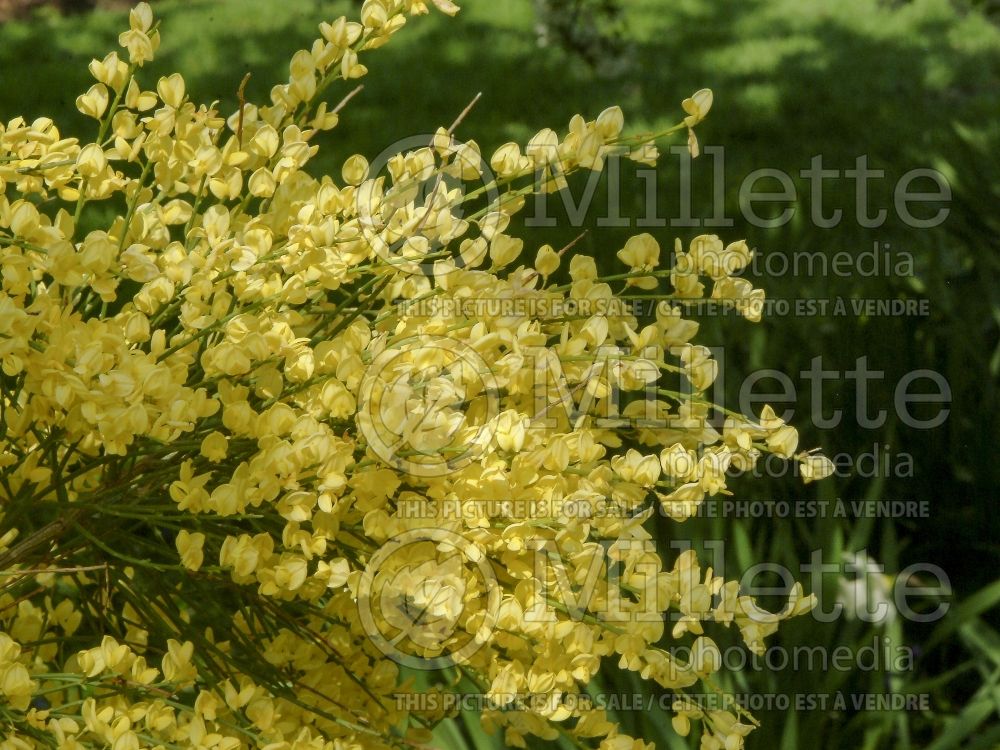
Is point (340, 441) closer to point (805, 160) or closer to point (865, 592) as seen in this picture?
point (865, 592)

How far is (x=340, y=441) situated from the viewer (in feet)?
3.62

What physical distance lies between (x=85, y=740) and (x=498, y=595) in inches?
16.7

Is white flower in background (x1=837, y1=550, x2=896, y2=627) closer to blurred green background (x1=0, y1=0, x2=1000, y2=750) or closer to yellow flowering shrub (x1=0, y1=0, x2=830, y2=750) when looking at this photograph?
blurred green background (x1=0, y1=0, x2=1000, y2=750)

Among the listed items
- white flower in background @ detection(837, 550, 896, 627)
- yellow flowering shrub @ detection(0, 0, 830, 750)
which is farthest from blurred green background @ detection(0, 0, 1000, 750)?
yellow flowering shrub @ detection(0, 0, 830, 750)

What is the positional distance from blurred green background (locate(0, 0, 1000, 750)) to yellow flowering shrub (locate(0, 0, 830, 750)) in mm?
620

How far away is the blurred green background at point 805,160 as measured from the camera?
2.11 m

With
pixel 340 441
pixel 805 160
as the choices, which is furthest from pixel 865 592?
pixel 805 160

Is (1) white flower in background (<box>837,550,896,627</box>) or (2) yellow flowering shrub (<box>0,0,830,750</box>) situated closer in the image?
(2) yellow flowering shrub (<box>0,0,830,750</box>)

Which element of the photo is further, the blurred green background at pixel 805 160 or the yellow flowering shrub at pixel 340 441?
the blurred green background at pixel 805 160

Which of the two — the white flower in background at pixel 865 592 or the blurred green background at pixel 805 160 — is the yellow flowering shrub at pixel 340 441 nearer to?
the blurred green background at pixel 805 160

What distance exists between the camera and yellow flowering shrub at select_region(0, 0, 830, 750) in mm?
1090

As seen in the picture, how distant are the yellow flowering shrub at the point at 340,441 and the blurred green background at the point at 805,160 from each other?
2.03 ft

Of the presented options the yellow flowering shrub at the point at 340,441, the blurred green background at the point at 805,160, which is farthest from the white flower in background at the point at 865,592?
the yellow flowering shrub at the point at 340,441

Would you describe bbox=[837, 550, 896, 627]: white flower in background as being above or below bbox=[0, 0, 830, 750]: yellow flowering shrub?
below
